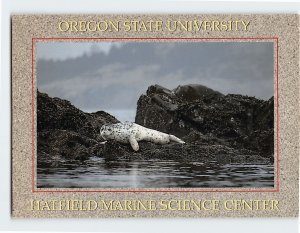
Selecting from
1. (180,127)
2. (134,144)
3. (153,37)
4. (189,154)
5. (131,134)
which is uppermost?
(153,37)

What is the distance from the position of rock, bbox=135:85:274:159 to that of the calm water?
1.53 ft

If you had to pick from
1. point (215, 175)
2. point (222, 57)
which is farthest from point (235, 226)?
point (222, 57)

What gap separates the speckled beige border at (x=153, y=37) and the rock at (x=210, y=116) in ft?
1.03

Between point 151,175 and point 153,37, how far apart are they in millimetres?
2296

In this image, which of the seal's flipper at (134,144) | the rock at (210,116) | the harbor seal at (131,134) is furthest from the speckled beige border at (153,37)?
the harbor seal at (131,134)

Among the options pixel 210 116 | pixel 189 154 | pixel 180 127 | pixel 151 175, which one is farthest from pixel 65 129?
pixel 210 116

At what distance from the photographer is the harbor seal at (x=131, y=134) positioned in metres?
27.5

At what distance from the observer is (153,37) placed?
27141 mm

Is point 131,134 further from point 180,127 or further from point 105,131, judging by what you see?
point 180,127

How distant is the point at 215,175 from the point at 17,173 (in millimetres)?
3291

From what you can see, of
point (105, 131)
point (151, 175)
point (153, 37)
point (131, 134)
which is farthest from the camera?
point (105, 131)

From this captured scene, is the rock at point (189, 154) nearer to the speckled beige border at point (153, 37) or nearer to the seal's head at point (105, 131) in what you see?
the seal's head at point (105, 131)

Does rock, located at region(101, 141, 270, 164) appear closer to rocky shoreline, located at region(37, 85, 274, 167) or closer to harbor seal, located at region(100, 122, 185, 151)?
rocky shoreline, located at region(37, 85, 274, 167)

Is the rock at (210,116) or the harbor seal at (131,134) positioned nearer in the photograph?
the rock at (210,116)
